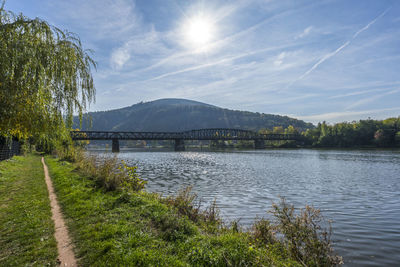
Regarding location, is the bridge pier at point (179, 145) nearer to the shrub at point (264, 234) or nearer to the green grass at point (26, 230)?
the green grass at point (26, 230)

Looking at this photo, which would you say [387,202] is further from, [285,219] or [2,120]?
[2,120]

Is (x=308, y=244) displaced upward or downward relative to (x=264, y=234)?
upward

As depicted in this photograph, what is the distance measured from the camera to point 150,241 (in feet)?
23.6

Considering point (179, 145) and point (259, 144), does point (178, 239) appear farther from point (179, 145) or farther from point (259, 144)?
point (259, 144)

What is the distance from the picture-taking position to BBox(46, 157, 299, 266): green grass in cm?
613

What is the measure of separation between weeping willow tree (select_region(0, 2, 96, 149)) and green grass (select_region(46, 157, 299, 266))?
405 centimetres

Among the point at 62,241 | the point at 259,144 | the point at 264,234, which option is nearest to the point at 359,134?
the point at 259,144

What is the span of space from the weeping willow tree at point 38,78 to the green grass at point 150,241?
13.3ft

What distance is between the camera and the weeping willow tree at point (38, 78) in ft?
29.3

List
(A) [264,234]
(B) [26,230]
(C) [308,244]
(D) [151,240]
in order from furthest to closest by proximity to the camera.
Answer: (A) [264,234], (B) [26,230], (D) [151,240], (C) [308,244]

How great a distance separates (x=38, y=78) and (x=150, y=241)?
7627mm

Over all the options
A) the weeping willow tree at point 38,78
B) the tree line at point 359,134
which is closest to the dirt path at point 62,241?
the weeping willow tree at point 38,78

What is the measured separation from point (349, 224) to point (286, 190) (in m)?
8.33

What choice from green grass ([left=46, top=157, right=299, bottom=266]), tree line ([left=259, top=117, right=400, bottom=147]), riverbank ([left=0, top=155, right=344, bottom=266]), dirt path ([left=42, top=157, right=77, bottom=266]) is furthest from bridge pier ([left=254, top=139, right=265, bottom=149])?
dirt path ([left=42, top=157, right=77, bottom=266])
